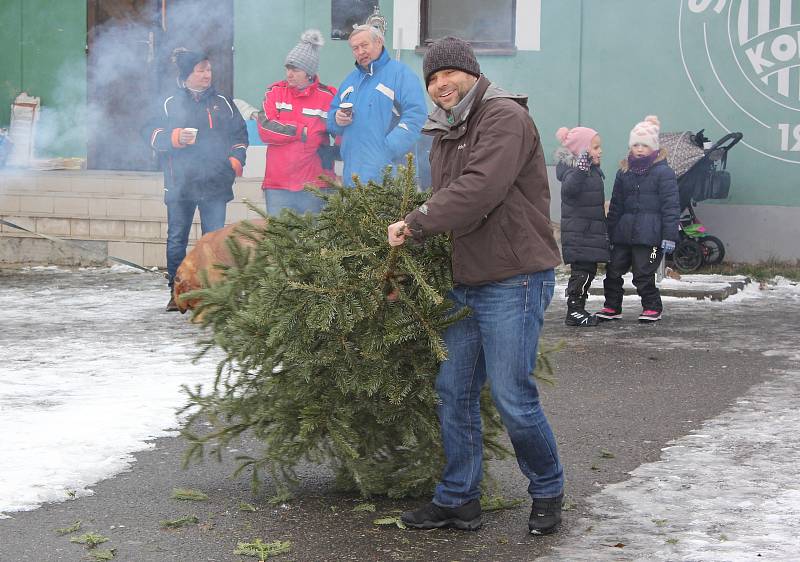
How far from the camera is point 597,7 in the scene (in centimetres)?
1362

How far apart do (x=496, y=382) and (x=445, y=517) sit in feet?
1.88

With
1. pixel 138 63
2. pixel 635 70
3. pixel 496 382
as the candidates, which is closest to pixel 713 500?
pixel 496 382

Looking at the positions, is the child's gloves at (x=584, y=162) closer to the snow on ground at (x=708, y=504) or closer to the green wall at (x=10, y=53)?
the snow on ground at (x=708, y=504)

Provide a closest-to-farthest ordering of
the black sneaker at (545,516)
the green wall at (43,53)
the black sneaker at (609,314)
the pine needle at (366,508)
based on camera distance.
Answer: the black sneaker at (545,516), the pine needle at (366,508), the black sneaker at (609,314), the green wall at (43,53)

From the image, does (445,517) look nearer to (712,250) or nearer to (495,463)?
(495,463)

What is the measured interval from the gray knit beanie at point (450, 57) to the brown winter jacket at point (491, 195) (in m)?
0.08

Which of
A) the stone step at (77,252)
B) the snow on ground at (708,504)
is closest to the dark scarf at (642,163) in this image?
the snow on ground at (708,504)

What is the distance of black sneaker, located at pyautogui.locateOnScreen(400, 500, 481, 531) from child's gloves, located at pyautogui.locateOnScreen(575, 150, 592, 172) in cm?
554

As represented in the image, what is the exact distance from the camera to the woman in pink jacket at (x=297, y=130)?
1050 centimetres

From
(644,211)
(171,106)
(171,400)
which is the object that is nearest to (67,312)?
(171,106)

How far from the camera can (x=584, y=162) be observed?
33.2ft

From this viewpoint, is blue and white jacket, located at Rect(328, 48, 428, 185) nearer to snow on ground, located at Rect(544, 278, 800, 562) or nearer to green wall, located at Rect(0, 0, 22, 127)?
snow on ground, located at Rect(544, 278, 800, 562)

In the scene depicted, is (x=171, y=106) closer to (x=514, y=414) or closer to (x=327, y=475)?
(x=327, y=475)

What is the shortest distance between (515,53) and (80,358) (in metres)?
6.90
